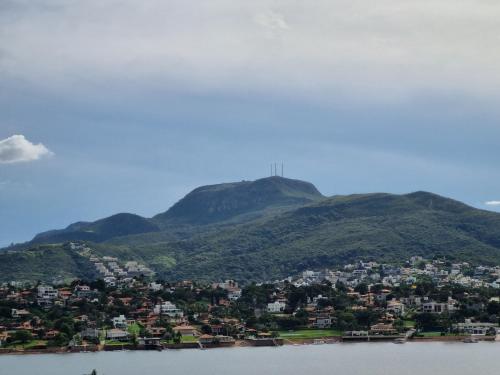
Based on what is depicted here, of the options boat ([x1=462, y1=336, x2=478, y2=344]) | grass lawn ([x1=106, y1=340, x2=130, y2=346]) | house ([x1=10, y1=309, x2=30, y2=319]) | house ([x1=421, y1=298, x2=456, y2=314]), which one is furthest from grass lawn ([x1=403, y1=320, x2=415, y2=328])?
house ([x1=10, y1=309, x2=30, y2=319])

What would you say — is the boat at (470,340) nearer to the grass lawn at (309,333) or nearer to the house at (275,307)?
the grass lawn at (309,333)

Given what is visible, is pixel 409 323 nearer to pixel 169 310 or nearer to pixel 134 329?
pixel 169 310

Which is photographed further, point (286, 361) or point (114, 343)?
point (114, 343)

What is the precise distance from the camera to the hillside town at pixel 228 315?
7950 centimetres

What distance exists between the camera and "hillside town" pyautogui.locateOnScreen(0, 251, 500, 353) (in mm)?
79500

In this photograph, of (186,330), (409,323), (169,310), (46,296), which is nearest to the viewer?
(186,330)

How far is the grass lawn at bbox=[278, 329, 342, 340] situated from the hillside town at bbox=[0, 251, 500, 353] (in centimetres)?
8

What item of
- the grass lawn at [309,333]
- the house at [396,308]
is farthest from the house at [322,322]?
the house at [396,308]

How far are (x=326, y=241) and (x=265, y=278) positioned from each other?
21.3 m

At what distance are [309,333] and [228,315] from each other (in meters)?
11.2

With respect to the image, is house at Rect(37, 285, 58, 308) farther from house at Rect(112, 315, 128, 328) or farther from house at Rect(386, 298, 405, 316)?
house at Rect(386, 298, 405, 316)

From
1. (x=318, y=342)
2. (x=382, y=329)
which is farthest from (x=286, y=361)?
(x=382, y=329)

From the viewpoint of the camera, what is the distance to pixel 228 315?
9288 centimetres

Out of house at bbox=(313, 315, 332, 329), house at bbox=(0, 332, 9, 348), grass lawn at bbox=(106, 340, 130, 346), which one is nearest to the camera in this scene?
house at bbox=(0, 332, 9, 348)
